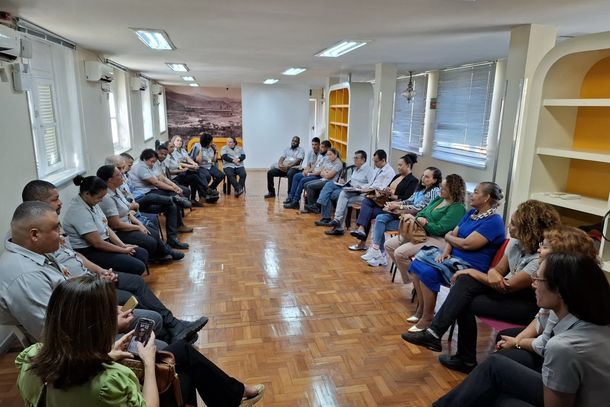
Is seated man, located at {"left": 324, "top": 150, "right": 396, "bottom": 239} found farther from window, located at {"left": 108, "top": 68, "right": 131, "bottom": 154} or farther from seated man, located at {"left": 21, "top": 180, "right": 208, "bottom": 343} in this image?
window, located at {"left": 108, "top": 68, "right": 131, "bottom": 154}

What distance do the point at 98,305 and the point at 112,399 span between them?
279 mm

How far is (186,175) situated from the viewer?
22.6 feet

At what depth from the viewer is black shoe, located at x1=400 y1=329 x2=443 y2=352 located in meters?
2.79

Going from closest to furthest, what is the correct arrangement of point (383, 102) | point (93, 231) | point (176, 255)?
point (93, 231) → point (176, 255) → point (383, 102)

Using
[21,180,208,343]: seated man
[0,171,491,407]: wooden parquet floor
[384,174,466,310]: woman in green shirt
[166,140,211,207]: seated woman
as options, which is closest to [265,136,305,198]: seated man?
[166,140,211,207]: seated woman

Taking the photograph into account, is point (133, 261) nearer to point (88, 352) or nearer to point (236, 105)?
point (88, 352)

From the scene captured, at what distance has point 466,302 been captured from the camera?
2543 mm

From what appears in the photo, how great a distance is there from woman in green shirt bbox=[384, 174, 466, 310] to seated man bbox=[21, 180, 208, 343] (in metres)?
1.78

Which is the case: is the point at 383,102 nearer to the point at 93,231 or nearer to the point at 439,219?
the point at 439,219

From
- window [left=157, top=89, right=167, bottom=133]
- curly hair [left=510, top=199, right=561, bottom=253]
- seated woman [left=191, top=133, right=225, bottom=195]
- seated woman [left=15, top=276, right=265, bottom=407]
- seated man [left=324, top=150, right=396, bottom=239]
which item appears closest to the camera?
seated woman [left=15, top=276, right=265, bottom=407]

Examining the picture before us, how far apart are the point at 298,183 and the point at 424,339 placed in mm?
4513

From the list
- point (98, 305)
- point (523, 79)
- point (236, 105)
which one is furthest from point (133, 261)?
point (236, 105)

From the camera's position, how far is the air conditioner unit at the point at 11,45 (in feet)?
8.75

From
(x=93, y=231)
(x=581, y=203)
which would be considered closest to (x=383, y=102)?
(x=581, y=203)
